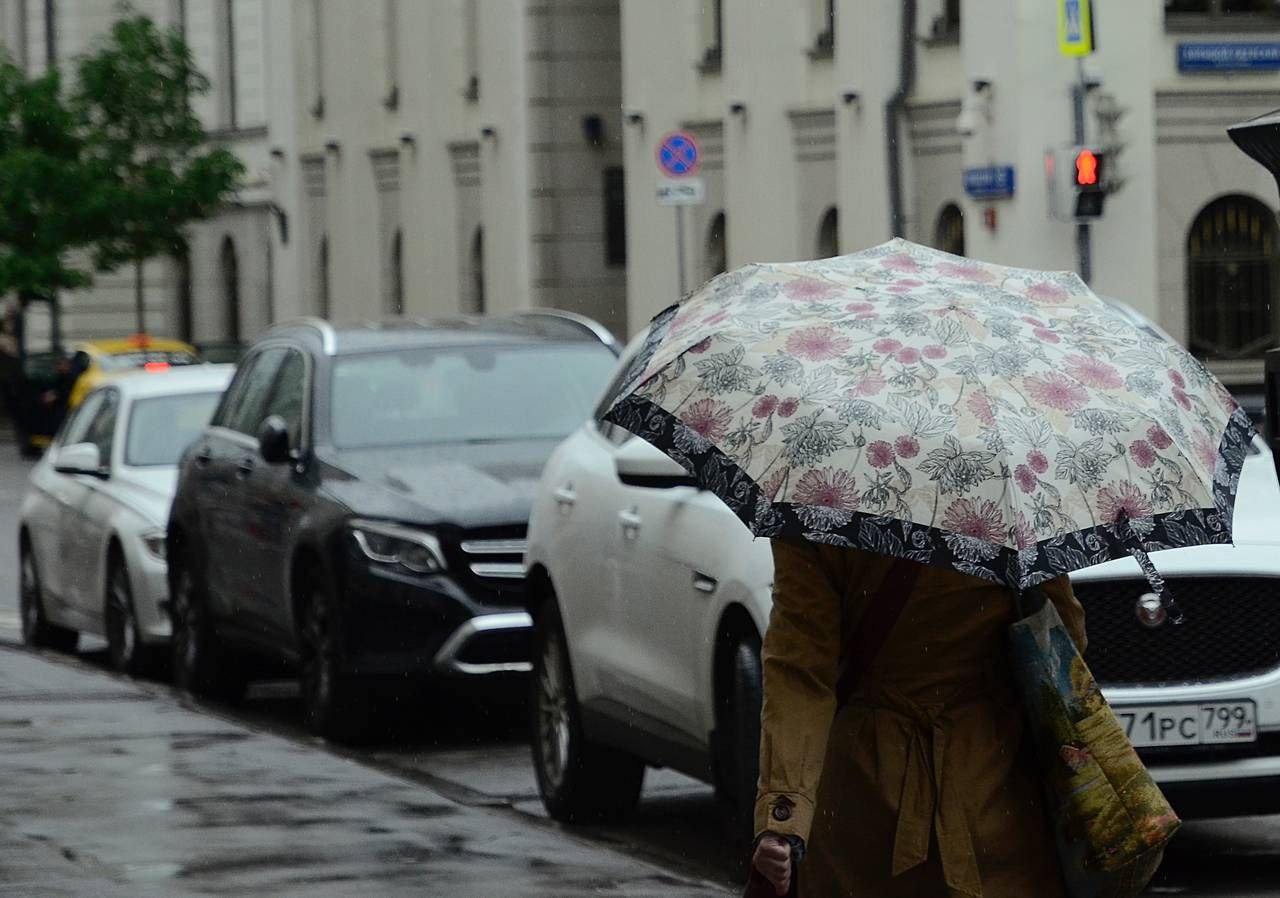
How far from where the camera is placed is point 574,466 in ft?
30.2

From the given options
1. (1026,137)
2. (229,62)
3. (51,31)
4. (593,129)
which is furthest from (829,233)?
(51,31)

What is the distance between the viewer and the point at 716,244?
119 feet

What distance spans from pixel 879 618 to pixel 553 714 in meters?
4.86

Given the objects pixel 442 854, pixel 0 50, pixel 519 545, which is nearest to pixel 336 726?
pixel 519 545

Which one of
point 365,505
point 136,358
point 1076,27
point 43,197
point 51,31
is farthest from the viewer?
point 51,31

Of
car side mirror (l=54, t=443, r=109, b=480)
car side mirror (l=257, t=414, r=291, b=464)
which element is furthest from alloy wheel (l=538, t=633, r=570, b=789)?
car side mirror (l=54, t=443, r=109, b=480)

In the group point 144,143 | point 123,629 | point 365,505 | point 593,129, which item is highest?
point 144,143

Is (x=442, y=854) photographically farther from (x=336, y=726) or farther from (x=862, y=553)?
(x=862, y=553)

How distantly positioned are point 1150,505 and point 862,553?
1.46 ft

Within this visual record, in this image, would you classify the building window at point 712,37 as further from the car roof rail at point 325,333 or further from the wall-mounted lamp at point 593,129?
the car roof rail at point 325,333

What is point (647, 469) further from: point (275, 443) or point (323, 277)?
point (323, 277)

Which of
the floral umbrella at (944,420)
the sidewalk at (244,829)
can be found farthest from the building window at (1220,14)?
the floral umbrella at (944,420)

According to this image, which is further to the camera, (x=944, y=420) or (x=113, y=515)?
(x=113, y=515)

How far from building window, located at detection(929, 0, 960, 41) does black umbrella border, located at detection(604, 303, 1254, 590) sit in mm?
26244
